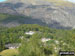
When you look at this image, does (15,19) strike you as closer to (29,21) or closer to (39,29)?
(29,21)

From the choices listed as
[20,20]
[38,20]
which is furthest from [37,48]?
[38,20]

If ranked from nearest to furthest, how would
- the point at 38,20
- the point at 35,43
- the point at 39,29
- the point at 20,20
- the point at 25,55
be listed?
the point at 25,55, the point at 35,43, the point at 39,29, the point at 20,20, the point at 38,20

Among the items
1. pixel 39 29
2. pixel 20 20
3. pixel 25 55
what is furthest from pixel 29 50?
pixel 20 20

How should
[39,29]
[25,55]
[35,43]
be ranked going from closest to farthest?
1. [25,55]
2. [35,43]
3. [39,29]

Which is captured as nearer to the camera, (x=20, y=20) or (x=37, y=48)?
(x=37, y=48)

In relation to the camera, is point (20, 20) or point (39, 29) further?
point (20, 20)

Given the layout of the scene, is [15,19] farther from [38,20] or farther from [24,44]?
[24,44]

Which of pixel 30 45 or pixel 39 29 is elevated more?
pixel 39 29

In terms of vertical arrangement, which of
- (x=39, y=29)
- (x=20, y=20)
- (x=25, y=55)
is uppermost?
(x=20, y=20)

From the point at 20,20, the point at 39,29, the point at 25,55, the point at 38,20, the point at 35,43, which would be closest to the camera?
the point at 25,55

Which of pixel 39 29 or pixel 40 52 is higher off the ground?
pixel 39 29
